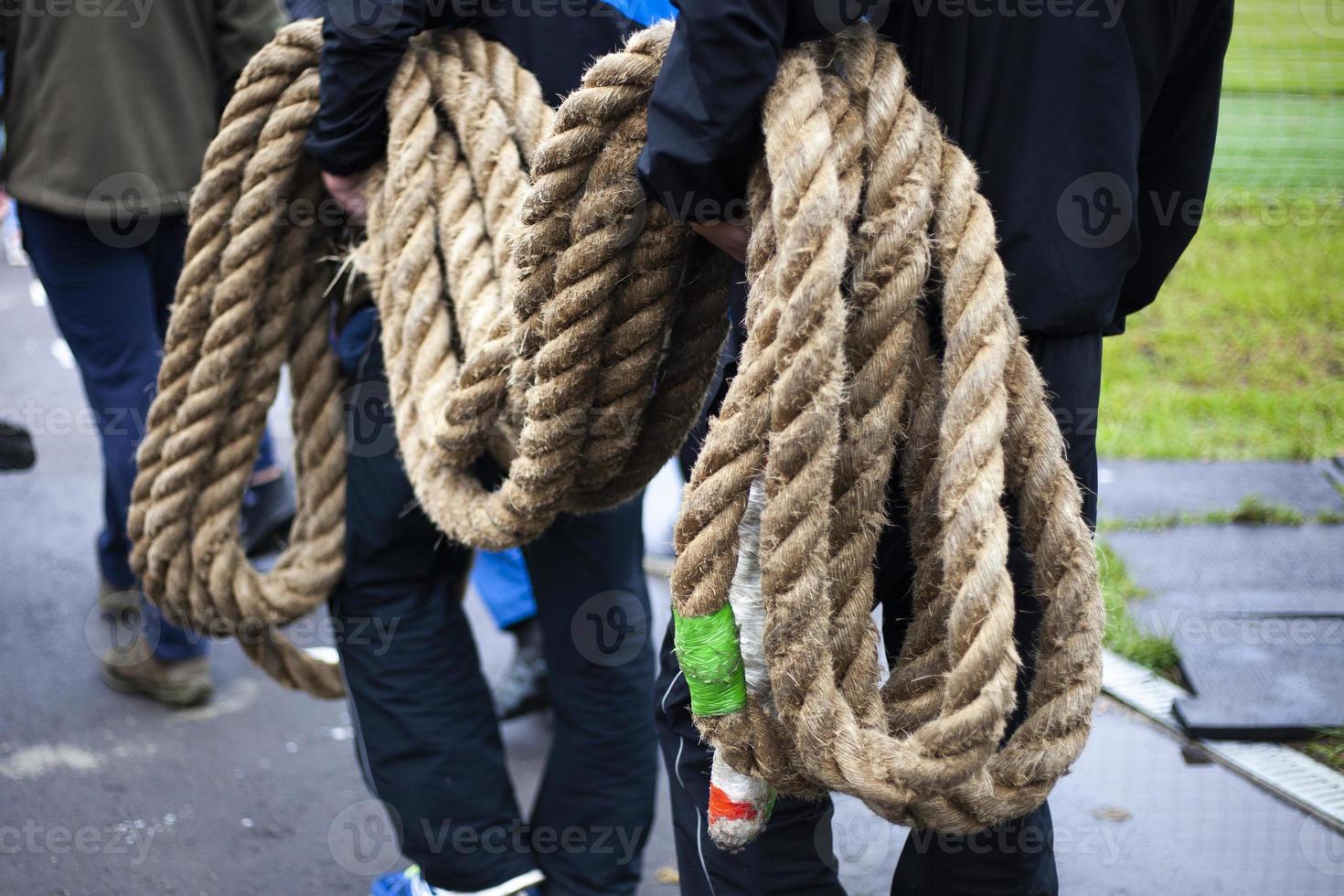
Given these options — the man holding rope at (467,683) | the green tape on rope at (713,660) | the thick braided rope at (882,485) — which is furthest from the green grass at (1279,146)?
the green tape on rope at (713,660)

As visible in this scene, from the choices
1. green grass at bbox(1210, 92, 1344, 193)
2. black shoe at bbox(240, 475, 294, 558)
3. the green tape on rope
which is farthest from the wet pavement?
green grass at bbox(1210, 92, 1344, 193)

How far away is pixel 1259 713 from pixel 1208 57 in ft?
5.48

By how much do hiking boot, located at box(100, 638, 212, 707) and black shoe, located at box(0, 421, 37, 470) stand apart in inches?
21.6

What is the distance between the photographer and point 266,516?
142 inches

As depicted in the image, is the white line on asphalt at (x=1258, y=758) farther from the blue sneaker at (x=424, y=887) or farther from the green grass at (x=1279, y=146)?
the green grass at (x=1279, y=146)

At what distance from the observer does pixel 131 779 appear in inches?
109

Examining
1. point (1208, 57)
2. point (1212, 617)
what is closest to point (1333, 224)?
point (1212, 617)

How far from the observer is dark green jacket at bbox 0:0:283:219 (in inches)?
111

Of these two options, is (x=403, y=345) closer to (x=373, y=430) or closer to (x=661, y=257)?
(x=373, y=430)

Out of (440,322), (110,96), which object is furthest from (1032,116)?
(110,96)

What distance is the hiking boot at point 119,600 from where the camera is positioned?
123 inches

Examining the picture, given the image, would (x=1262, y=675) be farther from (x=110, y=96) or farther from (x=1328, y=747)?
(x=110, y=96)

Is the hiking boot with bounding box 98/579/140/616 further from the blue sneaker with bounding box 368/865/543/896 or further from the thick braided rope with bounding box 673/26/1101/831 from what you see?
the thick braided rope with bounding box 673/26/1101/831

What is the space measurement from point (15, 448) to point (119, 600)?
0.46 meters
